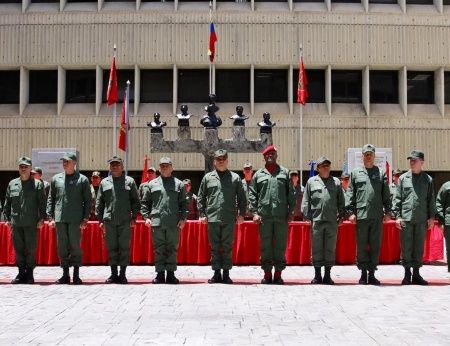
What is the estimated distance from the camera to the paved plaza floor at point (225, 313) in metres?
5.46

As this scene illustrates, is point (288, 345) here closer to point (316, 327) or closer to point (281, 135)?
point (316, 327)

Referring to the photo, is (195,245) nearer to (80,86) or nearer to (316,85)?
(316,85)

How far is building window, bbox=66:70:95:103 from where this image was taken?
24578mm

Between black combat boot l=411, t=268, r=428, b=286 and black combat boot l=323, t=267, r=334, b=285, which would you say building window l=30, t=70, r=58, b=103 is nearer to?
black combat boot l=323, t=267, r=334, b=285

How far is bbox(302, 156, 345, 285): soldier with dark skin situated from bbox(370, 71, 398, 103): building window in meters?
15.7

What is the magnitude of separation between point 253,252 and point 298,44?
12861 mm

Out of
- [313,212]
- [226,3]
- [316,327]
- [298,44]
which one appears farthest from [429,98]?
[316,327]

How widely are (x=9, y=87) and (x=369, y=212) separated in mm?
18774

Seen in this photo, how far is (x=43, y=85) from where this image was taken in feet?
81.0

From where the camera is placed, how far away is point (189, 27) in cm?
2377

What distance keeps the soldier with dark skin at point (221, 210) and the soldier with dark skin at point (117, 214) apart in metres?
1.11

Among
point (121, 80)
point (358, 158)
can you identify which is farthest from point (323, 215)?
point (121, 80)

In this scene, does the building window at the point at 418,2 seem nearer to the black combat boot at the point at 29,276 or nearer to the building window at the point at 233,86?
the building window at the point at 233,86

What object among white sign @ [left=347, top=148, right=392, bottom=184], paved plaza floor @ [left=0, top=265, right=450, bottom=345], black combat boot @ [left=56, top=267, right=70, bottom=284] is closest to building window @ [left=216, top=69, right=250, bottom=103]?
white sign @ [left=347, top=148, right=392, bottom=184]
